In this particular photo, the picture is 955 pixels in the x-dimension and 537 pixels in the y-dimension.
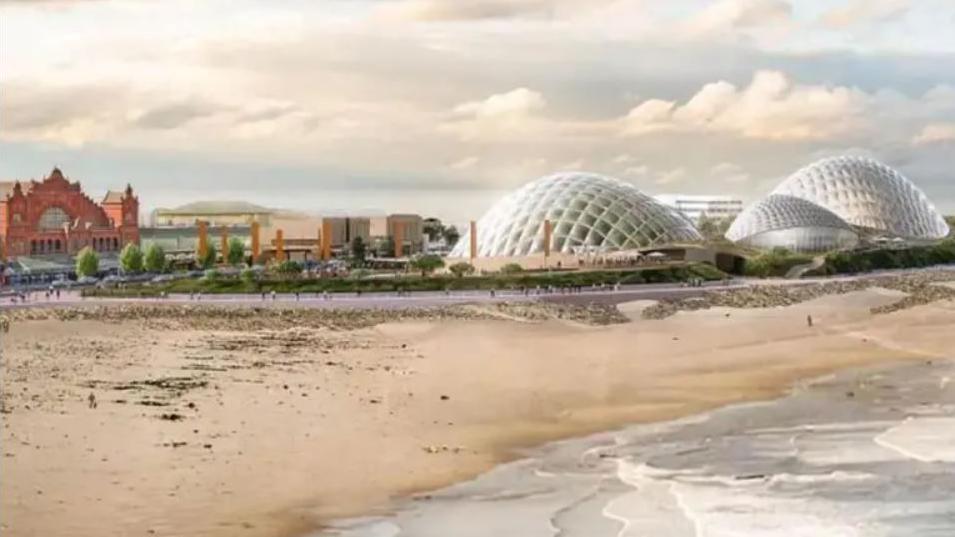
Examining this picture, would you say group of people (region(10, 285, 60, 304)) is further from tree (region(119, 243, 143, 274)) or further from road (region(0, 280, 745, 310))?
tree (region(119, 243, 143, 274))

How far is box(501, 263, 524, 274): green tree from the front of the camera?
696 inches

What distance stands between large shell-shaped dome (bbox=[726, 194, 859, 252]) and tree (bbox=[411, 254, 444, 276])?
8.62 meters

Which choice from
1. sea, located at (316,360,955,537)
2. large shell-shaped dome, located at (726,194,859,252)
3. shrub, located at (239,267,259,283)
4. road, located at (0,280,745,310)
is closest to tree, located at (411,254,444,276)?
road, located at (0,280,745,310)

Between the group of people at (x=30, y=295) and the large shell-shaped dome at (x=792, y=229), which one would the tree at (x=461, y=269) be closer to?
the group of people at (x=30, y=295)

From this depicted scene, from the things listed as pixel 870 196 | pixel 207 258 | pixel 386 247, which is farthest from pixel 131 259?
pixel 870 196

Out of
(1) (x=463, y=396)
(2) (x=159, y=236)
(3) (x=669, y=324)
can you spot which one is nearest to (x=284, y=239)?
(2) (x=159, y=236)

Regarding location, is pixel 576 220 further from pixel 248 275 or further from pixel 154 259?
pixel 154 259

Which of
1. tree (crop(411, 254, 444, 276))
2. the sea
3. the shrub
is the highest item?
tree (crop(411, 254, 444, 276))

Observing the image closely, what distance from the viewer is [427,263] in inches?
689

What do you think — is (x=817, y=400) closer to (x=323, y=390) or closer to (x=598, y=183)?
(x=323, y=390)

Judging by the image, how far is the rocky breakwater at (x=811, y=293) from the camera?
56.1 ft

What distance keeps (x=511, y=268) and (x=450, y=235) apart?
2523 millimetres

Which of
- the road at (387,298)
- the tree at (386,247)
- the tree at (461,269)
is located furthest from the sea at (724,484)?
the tree at (386,247)

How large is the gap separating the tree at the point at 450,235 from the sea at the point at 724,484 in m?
9.32
